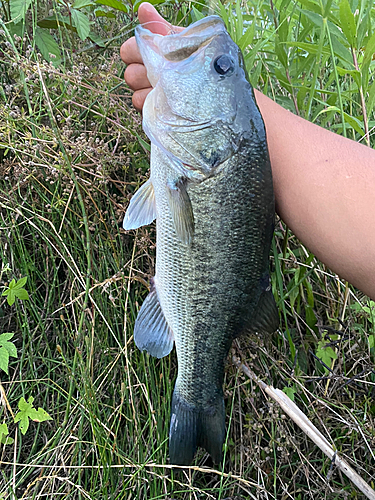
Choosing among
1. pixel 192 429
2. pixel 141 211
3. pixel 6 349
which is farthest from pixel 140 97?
pixel 192 429

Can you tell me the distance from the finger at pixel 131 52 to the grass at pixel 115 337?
11.8 inches

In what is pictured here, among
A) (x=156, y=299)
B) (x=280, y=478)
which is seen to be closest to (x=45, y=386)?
(x=156, y=299)

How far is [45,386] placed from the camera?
6.02 ft

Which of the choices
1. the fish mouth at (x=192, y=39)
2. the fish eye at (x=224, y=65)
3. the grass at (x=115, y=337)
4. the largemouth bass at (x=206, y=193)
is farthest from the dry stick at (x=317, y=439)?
the fish mouth at (x=192, y=39)

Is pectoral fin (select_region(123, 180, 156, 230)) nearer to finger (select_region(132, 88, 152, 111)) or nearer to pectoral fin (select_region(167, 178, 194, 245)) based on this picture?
pectoral fin (select_region(167, 178, 194, 245))

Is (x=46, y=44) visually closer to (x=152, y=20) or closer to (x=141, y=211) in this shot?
(x=152, y=20)

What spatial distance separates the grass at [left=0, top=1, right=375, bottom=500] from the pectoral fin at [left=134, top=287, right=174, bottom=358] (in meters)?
0.25

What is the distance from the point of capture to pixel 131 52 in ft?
4.70

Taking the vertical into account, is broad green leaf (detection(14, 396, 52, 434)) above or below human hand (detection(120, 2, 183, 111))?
below

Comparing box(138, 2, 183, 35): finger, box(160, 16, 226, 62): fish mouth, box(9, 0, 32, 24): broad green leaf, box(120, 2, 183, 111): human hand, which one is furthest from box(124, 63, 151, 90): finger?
box(9, 0, 32, 24): broad green leaf

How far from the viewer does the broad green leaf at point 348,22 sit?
123 centimetres

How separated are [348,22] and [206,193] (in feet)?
2.57

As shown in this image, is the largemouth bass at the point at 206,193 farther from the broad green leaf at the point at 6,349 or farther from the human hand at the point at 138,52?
the broad green leaf at the point at 6,349

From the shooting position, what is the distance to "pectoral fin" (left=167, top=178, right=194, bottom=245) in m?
1.23
